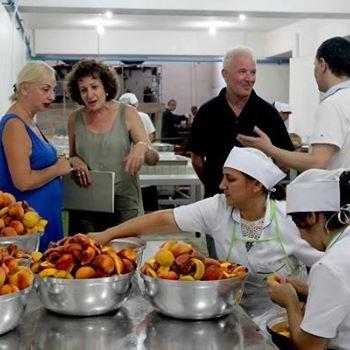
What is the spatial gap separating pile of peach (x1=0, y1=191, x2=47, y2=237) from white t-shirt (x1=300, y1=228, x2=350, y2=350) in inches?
37.8

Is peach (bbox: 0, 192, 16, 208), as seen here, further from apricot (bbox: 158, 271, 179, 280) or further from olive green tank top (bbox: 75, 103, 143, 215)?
apricot (bbox: 158, 271, 179, 280)

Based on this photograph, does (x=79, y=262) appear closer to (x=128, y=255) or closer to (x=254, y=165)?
(x=128, y=255)

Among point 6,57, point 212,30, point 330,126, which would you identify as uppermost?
point 212,30

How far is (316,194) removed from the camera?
1.50 meters

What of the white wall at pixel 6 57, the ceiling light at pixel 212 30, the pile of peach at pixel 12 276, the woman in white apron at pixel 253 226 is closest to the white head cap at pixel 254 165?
the woman in white apron at pixel 253 226

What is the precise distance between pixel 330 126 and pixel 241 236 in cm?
70

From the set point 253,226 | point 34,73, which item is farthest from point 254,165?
point 34,73

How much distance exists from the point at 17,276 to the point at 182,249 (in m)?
0.41

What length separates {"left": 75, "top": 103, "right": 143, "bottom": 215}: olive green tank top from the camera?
265 cm

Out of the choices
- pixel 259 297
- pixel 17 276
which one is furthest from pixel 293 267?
pixel 17 276

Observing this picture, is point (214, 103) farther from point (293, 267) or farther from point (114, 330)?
point (114, 330)

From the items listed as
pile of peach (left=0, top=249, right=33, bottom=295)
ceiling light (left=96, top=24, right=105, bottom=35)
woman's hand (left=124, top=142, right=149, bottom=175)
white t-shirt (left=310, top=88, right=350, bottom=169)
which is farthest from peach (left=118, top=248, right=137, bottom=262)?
ceiling light (left=96, top=24, right=105, bottom=35)

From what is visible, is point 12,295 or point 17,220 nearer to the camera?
point 12,295

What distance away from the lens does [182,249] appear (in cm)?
157
